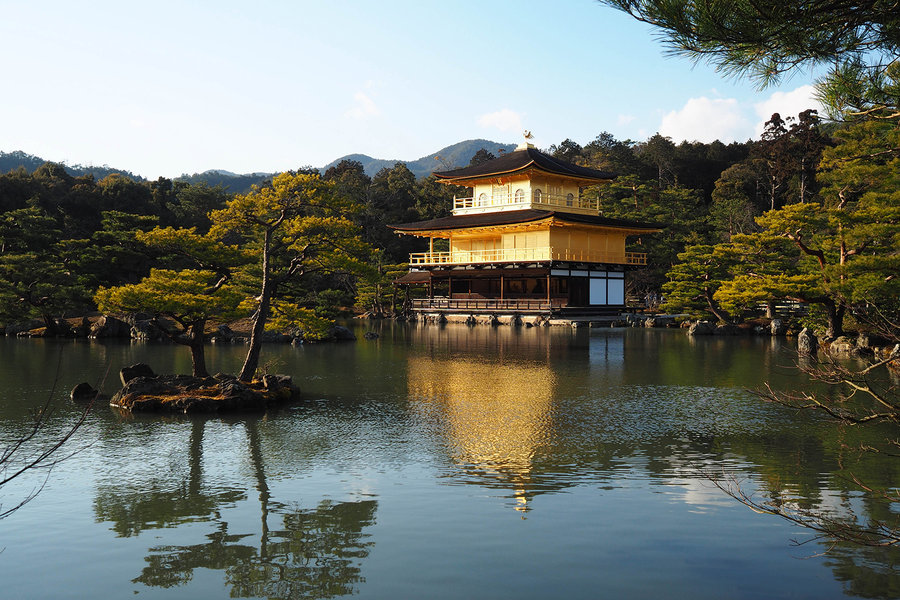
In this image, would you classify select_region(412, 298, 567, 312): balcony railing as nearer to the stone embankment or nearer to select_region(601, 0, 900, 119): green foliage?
the stone embankment

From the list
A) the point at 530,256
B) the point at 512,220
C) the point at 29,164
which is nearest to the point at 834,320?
the point at 530,256

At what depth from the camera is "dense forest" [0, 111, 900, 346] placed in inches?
880

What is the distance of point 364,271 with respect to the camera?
1639 cm

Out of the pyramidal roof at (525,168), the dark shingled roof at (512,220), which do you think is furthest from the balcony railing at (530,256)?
the pyramidal roof at (525,168)

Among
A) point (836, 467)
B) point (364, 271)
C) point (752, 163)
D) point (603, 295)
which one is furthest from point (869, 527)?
point (752, 163)

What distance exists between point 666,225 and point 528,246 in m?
8.91

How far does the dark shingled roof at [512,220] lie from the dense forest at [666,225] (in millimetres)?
3828

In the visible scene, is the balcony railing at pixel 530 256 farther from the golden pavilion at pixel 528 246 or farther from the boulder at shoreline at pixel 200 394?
the boulder at shoreline at pixel 200 394

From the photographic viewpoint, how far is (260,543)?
6902 millimetres

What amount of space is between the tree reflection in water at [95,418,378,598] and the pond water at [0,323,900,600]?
0.03m

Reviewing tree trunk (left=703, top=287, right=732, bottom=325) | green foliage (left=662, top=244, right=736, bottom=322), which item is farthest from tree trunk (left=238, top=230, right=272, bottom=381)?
tree trunk (left=703, top=287, right=732, bottom=325)

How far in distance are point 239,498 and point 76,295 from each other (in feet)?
87.5

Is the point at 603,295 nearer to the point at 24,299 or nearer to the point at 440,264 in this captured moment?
the point at 440,264

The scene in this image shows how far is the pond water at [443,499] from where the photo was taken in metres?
6.12
